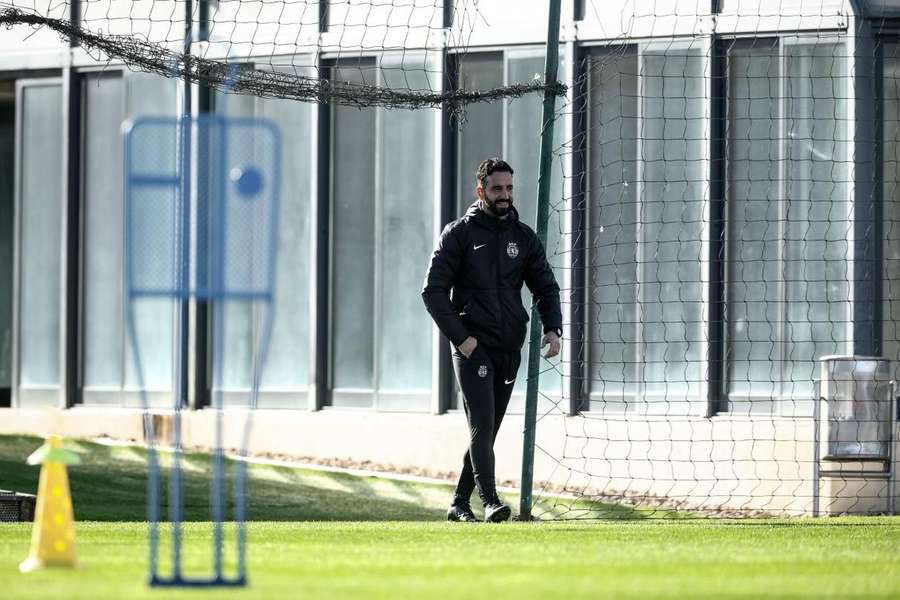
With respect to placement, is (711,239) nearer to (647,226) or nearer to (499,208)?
(647,226)

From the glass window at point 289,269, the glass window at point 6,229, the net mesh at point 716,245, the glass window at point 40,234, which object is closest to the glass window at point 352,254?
the glass window at point 289,269

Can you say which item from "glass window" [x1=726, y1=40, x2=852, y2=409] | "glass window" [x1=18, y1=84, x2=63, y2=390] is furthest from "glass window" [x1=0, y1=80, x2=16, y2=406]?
"glass window" [x1=726, y1=40, x2=852, y2=409]

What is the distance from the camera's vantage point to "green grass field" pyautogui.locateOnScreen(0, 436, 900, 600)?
5.84 meters

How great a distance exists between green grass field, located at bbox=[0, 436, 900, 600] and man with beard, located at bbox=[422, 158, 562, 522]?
654 millimetres

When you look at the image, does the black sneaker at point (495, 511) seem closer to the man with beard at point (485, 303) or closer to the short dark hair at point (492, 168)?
the man with beard at point (485, 303)

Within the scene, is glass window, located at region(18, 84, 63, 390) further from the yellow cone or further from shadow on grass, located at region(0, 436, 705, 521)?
the yellow cone

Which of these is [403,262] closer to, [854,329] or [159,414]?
[159,414]

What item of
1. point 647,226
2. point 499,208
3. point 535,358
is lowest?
point 535,358

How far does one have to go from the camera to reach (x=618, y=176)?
47.6ft

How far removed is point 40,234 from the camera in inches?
703

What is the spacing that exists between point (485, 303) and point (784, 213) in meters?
5.22

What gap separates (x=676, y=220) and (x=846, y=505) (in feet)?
10.6

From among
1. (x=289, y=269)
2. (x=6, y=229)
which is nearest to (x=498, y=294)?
(x=289, y=269)

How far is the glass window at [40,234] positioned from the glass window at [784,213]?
293 inches
